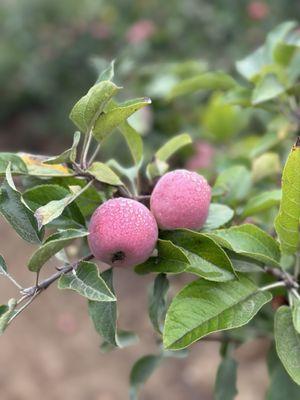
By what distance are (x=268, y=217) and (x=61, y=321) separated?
7.28ft

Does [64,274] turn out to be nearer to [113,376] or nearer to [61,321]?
[113,376]

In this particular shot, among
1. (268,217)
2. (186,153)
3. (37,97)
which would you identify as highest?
(268,217)

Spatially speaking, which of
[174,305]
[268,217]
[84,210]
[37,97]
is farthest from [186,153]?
[37,97]

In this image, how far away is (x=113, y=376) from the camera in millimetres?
2791

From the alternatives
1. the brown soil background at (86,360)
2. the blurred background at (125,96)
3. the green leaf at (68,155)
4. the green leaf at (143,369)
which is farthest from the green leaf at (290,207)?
the brown soil background at (86,360)

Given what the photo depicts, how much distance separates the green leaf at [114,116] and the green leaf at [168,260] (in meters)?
0.14

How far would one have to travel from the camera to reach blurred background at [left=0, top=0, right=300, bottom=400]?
2.14 meters

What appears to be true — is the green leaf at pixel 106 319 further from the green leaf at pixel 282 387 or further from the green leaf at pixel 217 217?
the green leaf at pixel 282 387

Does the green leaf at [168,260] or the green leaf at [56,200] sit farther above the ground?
the green leaf at [56,200]

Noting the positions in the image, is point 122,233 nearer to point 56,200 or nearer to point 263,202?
point 56,200

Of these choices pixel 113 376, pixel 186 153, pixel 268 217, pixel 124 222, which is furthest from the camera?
pixel 113 376

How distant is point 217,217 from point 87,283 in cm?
22

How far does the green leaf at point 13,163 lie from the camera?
2.36 feet

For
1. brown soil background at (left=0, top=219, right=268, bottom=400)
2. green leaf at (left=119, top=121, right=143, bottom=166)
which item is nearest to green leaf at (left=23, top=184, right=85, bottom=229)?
green leaf at (left=119, top=121, right=143, bottom=166)
